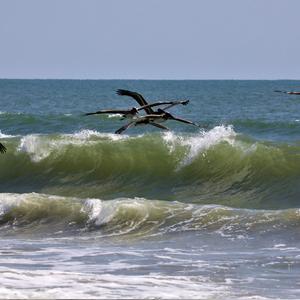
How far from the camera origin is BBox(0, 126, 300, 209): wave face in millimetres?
21938

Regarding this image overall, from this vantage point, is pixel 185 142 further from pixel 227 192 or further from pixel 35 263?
pixel 35 263

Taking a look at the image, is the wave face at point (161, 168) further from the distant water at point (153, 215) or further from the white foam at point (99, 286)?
the white foam at point (99, 286)

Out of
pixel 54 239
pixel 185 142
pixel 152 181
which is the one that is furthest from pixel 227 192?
pixel 54 239

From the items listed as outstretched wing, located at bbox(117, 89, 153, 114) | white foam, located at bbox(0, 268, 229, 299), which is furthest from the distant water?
outstretched wing, located at bbox(117, 89, 153, 114)

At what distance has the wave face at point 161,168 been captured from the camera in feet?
72.0

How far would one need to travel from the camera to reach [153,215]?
57.3ft

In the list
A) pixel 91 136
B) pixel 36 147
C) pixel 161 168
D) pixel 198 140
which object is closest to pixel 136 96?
pixel 161 168

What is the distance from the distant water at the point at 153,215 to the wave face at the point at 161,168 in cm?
4

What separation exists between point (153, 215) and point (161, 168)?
7.00 meters

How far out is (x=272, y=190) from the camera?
21.5 m

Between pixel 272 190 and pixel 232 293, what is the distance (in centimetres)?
1041

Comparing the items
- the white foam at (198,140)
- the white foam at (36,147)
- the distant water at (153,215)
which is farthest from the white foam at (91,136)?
the white foam at (198,140)

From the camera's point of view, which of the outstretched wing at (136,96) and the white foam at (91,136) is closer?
the outstretched wing at (136,96)

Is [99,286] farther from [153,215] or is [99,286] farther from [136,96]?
[153,215]
